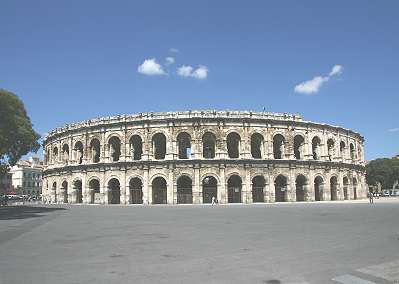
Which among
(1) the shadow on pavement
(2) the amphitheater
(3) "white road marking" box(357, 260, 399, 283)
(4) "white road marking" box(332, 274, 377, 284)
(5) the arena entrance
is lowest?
(3) "white road marking" box(357, 260, 399, 283)

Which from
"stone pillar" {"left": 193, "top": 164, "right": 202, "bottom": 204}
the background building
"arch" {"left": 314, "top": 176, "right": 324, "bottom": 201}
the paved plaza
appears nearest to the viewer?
the paved plaza

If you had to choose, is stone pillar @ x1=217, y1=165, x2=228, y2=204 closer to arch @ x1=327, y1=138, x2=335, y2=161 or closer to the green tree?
arch @ x1=327, y1=138, x2=335, y2=161

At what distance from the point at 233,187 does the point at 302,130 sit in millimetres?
9253

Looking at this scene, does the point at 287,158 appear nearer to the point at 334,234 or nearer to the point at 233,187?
the point at 233,187

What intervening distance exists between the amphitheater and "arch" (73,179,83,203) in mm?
105

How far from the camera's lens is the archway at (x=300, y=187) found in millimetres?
38438

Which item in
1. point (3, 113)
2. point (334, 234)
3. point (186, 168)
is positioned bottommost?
point (334, 234)

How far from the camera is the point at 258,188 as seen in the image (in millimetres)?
37344

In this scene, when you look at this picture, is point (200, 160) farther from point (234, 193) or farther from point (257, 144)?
point (257, 144)

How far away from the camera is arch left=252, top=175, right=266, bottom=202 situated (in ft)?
122

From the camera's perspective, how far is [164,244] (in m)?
9.69

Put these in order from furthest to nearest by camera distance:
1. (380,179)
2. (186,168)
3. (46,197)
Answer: (380,179) < (46,197) < (186,168)

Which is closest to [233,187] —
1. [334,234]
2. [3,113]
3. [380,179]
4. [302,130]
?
[302,130]

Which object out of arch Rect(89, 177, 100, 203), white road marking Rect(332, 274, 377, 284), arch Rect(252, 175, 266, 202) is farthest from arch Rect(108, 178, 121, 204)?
white road marking Rect(332, 274, 377, 284)
